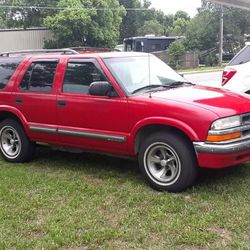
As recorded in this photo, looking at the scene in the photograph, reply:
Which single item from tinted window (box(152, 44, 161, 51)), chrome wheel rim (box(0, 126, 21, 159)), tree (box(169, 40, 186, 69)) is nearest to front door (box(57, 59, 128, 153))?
chrome wheel rim (box(0, 126, 21, 159))

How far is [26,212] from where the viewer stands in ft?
15.9

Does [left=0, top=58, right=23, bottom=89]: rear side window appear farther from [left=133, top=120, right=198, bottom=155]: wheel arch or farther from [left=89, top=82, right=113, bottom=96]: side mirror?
[left=133, top=120, right=198, bottom=155]: wheel arch

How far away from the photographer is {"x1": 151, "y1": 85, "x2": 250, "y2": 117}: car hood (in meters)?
5.19

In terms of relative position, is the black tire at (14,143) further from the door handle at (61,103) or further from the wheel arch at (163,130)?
the wheel arch at (163,130)

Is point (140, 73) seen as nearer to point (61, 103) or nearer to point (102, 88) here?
point (102, 88)

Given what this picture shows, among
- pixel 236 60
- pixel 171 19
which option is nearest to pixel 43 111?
pixel 236 60

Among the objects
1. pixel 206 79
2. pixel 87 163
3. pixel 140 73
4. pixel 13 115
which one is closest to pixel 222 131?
pixel 140 73

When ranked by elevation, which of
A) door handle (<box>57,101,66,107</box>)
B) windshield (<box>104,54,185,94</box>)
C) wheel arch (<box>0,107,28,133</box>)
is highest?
windshield (<box>104,54,185,94</box>)

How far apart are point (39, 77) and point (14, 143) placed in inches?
45.1

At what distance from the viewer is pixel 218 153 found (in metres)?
5.00

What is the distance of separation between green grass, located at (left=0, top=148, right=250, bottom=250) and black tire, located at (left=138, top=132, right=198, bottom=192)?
0.13m

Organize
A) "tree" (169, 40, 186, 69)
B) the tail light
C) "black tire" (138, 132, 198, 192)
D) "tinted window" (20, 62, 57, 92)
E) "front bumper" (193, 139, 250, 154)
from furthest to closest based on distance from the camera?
"tree" (169, 40, 186, 69) < the tail light < "tinted window" (20, 62, 57, 92) < "black tire" (138, 132, 198, 192) < "front bumper" (193, 139, 250, 154)

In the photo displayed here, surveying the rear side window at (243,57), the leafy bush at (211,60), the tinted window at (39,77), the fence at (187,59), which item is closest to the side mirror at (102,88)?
the tinted window at (39,77)

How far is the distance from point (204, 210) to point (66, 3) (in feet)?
136
